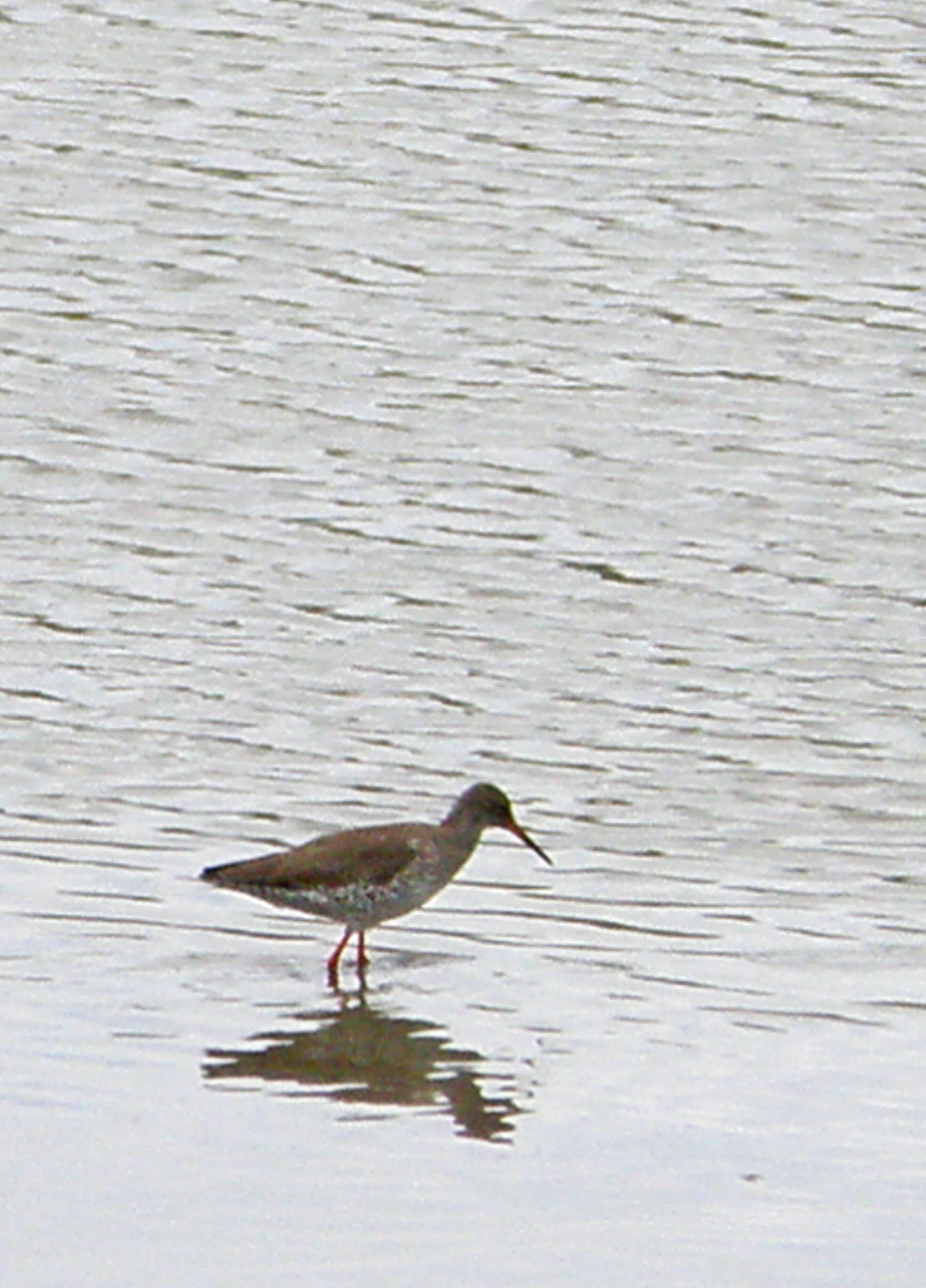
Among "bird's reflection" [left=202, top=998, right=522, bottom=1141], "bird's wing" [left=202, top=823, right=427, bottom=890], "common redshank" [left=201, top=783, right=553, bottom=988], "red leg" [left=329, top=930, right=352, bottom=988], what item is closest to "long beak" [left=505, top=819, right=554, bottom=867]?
"common redshank" [left=201, top=783, right=553, bottom=988]

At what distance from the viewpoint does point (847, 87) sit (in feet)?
83.3

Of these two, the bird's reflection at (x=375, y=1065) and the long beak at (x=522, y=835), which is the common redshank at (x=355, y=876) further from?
the bird's reflection at (x=375, y=1065)

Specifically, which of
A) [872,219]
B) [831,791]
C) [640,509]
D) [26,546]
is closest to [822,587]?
[640,509]

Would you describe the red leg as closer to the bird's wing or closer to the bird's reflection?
the bird's wing

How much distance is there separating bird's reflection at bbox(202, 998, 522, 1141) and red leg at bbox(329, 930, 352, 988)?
1.45ft

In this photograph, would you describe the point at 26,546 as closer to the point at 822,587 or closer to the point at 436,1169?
the point at 822,587

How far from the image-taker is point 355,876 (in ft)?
43.1

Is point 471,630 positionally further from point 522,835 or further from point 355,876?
point 355,876

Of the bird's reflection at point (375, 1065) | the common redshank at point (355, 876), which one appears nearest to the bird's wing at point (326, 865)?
the common redshank at point (355, 876)

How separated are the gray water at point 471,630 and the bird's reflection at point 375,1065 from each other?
3 centimetres

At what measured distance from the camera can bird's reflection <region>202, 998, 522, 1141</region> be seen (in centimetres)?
1142

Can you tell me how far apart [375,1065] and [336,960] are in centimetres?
123

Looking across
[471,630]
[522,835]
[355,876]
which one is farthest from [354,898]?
[471,630]

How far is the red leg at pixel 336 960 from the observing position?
1297cm
